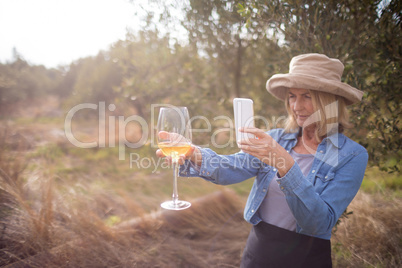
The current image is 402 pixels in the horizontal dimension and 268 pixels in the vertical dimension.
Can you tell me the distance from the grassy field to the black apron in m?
0.95

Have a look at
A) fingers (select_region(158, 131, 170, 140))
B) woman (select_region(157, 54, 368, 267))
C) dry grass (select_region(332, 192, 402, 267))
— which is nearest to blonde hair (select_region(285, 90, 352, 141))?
woman (select_region(157, 54, 368, 267))

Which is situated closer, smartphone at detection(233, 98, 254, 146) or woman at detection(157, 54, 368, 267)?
smartphone at detection(233, 98, 254, 146)

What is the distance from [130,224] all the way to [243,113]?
249cm

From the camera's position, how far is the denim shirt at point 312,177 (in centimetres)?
145

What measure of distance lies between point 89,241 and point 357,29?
3266 mm

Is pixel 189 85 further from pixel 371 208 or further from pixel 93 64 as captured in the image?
pixel 93 64

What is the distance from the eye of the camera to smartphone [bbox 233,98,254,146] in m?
1.38

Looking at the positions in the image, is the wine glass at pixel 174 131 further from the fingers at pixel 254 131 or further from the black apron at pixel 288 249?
the black apron at pixel 288 249

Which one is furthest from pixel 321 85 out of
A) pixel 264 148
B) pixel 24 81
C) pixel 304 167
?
pixel 24 81

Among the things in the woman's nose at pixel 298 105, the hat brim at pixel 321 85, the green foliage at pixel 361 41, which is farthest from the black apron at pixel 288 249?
the green foliage at pixel 361 41

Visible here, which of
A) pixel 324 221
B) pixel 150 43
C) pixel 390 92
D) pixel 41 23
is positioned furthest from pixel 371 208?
pixel 41 23

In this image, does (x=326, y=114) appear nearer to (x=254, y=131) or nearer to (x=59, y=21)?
(x=254, y=131)

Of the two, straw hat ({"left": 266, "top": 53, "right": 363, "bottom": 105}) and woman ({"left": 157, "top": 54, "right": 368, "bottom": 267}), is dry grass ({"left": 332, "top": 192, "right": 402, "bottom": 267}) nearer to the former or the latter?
woman ({"left": 157, "top": 54, "right": 368, "bottom": 267})

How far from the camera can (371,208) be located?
3.10 metres
